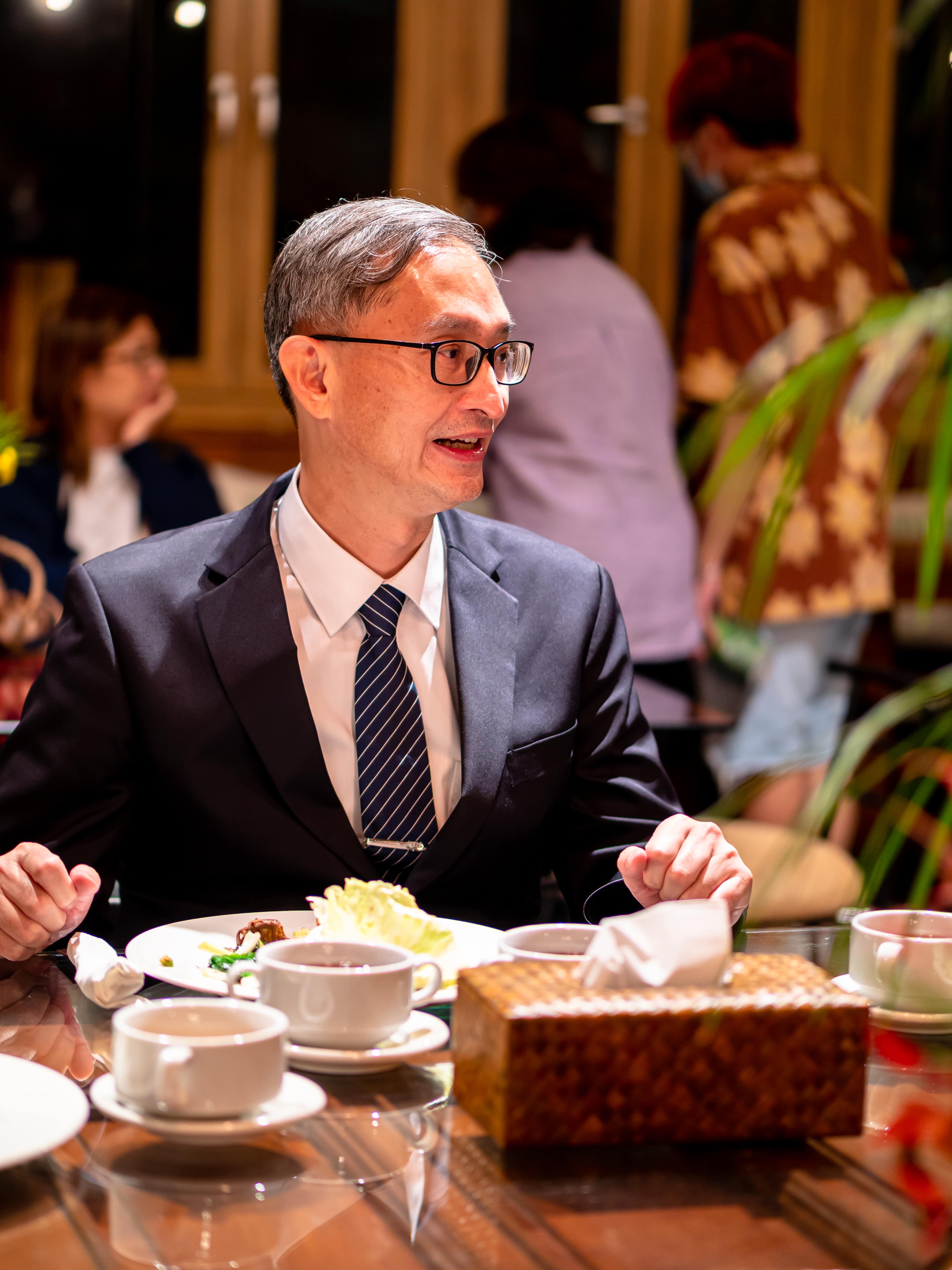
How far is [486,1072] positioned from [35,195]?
3848 millimetres

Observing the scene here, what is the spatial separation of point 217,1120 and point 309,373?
99 cm

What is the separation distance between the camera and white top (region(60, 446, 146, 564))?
3.79m

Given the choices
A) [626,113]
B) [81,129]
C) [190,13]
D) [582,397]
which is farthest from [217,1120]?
[626,113]

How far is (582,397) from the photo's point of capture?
10.4 ft

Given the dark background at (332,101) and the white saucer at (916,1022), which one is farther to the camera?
the dark background at (332,101)

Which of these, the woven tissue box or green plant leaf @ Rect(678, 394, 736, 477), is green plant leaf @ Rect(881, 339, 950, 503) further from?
the woven tissue box

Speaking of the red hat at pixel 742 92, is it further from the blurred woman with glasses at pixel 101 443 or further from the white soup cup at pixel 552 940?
the white soup cup at pixel 552 940

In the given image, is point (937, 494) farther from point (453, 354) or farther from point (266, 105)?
point (266, 105)

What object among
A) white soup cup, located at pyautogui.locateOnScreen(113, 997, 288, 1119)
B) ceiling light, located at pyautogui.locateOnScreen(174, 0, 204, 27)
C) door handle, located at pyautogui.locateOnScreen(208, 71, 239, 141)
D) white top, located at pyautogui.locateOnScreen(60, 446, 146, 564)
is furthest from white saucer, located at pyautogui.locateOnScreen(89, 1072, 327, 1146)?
ceiling light, located at pyautogui.locateOnScreen(174, 0, 204, 27)

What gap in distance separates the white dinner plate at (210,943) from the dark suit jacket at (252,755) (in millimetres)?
193

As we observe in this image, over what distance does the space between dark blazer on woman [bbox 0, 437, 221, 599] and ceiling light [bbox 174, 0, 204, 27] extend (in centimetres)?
141

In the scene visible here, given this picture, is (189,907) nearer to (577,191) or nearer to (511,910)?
(511,910)

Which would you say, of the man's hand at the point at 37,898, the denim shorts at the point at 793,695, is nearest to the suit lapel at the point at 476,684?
the man's hand at the point at 37,898

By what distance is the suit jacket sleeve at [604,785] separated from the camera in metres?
1.62
